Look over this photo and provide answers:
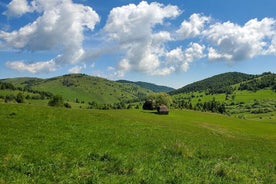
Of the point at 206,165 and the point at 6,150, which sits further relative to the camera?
the point at 206,165

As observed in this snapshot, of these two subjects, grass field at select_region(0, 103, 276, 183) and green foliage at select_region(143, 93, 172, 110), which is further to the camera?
green foliage at select_region(143, 93, 172, 110)

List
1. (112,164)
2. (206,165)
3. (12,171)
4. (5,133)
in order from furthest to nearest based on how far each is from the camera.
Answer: (5,133) → (206,165) → (112,164) → (12,171)

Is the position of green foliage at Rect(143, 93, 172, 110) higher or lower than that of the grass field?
Answer: higher

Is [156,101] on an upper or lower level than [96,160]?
upper

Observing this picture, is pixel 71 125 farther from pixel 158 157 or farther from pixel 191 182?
pixel 191 182

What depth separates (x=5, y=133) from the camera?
2620 centimetres

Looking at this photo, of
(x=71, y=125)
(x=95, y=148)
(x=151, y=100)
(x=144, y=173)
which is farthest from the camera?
(x=151, y=100)

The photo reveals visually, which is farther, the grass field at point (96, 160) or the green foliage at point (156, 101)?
the green foliage at point (156, 101)

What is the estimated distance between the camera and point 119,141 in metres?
29.5

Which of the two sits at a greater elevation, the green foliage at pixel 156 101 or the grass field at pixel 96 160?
the green foliage at pixel 156 101

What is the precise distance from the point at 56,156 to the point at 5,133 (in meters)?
8.60

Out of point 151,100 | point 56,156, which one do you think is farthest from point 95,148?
point 151,100

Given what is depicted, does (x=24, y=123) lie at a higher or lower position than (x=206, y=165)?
higher

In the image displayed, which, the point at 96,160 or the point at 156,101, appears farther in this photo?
the point at 156,101
